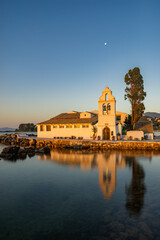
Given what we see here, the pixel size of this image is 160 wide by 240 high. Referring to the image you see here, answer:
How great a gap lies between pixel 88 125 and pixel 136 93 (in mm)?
15376

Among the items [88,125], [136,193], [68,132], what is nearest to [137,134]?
[88,125]

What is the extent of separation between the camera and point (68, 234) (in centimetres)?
817

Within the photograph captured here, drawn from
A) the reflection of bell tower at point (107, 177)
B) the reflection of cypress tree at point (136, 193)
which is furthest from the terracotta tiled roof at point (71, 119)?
the reflection of cypress tree at point (136, 193)

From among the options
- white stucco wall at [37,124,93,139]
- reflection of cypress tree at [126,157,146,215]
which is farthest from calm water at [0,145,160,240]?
white stucco wall at [37,124,93,139]

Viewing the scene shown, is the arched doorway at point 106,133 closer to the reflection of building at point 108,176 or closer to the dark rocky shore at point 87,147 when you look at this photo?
the dark rocky shore at point 87,147

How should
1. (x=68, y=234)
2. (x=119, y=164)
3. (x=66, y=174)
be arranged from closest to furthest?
(x=68, y=234) → (x=66, y=174) → (x=119, y=164)

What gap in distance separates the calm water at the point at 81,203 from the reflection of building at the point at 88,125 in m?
17.8

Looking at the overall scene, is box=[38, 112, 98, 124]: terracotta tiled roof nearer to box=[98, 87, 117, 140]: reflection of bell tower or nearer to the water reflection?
A: box=[98, 87, 117, 140]: reflection of bell tower

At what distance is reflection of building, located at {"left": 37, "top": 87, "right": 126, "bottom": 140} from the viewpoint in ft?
124

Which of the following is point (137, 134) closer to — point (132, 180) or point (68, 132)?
point (68, 132)

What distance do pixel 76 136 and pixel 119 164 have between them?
21.4 m

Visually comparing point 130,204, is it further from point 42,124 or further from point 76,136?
point 42,124

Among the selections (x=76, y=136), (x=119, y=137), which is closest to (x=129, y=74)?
(x=119, y=137)

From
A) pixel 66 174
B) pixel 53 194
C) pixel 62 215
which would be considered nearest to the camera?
pixel 62 215
